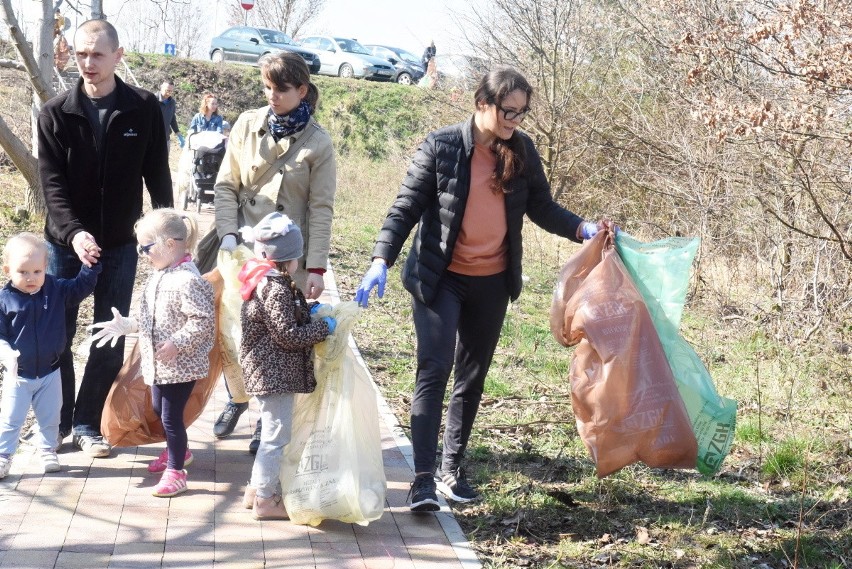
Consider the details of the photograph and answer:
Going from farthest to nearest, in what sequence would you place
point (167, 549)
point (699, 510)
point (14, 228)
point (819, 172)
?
1. point (14, 228)
2. point (819, 172)
3. point (699, 510)
4. point (167, 549)

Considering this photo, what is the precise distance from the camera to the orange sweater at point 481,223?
4293 mm

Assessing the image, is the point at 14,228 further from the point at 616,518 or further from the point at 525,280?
the point at 616,518

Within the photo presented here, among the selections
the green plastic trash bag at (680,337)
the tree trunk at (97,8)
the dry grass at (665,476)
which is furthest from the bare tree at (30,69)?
the green plastic trash bag at (680,337)

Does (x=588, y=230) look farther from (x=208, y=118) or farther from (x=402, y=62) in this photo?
(x=402, y=62)

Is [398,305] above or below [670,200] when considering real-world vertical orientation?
below

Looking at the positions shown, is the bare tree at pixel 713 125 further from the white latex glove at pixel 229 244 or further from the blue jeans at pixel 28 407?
the blue jeans at pixel 28 407

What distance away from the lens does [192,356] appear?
427 cm

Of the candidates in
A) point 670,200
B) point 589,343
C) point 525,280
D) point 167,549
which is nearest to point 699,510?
point 589,343

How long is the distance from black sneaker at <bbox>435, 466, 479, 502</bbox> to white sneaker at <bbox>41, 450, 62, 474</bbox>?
178 cm

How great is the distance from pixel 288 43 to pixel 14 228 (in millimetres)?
27673

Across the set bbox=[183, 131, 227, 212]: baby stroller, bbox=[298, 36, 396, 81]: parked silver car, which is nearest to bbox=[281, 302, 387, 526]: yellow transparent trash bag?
bbox=[183, 131, 227, 212]: baby stroller

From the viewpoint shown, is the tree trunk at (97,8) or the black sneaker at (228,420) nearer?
the black sneaker at (228,420)

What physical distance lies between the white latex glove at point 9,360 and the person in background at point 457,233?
1.61 m

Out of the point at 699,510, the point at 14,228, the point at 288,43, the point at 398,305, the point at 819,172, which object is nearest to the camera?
the point at 699,510
